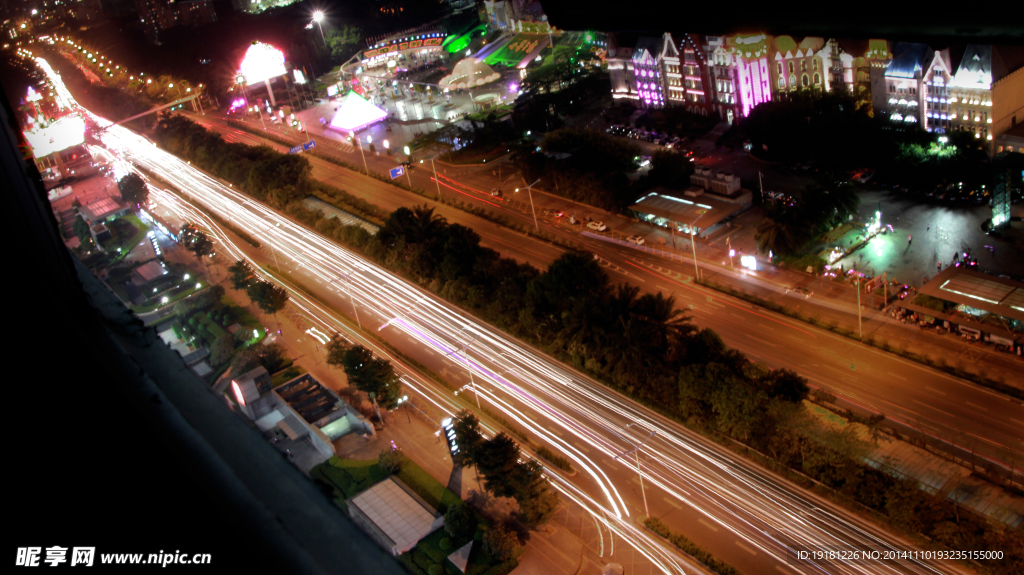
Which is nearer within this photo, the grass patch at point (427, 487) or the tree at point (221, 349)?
the grass patch at point (427, 487)

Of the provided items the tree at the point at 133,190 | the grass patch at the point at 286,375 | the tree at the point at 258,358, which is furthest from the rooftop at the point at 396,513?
the tree at the point at 133,190

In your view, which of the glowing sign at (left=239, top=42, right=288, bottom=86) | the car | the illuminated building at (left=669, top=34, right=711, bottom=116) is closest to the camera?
the car

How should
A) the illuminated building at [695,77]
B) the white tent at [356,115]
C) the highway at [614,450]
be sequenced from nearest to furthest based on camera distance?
the highway at [614,450] < the illuminated building at [695,77] < the white tent at [356,115]

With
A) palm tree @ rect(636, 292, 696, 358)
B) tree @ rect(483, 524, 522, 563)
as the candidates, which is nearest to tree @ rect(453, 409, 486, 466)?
tree @ rect(483, 524, 522, 563)

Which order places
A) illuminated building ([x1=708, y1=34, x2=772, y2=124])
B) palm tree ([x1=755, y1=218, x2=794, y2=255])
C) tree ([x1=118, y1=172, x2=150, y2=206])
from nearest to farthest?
palm tree ([x1=755, y1=218, x2=794, y2=255])
tree ([x1=118, y1=172, x2=150, y2=206])
illuminated building ([x1=708, y1=34, x2=772, y2=124])

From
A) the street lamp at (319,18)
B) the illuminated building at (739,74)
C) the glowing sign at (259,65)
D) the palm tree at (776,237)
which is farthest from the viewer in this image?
the street lamp at (319,18)

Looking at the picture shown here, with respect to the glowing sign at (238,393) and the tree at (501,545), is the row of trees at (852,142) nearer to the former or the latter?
the tree at (501,545)

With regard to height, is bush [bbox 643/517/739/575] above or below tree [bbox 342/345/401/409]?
below

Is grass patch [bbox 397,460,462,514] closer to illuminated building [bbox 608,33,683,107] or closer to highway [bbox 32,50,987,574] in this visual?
highway [bbox 32,50,987,574]
